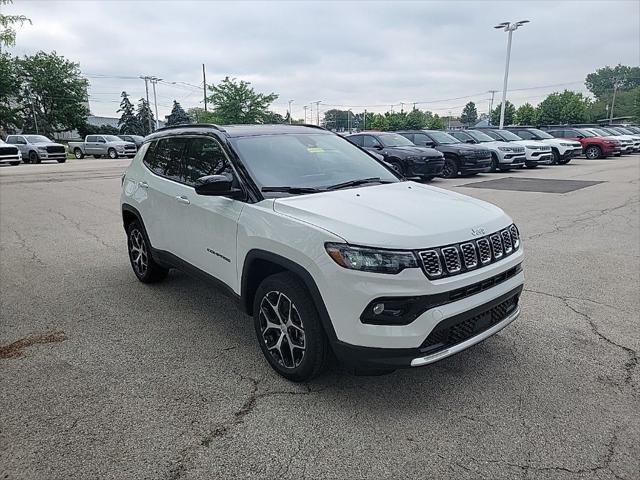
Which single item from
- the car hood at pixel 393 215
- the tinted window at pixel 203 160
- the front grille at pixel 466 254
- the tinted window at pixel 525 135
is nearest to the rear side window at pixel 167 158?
the tinted window at pixel 203 160

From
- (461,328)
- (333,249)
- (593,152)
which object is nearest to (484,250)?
(461,328)

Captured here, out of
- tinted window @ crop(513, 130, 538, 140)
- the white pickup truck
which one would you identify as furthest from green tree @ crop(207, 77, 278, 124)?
tinted window @ crop(513, 130, 538, 140)

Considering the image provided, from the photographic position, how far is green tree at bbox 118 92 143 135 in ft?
250

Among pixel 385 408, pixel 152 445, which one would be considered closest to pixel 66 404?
pixel 152 445

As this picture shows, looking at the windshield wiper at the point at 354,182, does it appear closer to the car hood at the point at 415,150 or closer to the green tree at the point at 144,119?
the car hood at the point at 415,150

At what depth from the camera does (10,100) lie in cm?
5538

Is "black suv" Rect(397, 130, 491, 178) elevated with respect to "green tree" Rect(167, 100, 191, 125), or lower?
lower

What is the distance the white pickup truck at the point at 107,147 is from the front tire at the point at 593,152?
29817mm

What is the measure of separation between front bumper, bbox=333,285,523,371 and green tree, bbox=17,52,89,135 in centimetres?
6406

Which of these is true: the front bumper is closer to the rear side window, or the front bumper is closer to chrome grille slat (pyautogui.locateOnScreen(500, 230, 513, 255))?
chrome grille slat (pyautogui.locateOnScreen(500, 230, 513, 255))

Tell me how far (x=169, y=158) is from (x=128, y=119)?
8112 centimetres

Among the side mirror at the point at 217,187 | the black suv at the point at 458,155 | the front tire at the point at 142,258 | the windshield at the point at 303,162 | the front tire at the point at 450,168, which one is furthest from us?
the front tire at the point at 450,168

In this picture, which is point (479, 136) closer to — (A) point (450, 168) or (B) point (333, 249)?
(A) point (450, 168)

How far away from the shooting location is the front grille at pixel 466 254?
269 cm
